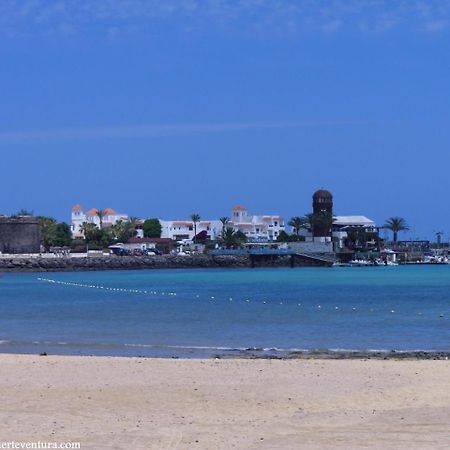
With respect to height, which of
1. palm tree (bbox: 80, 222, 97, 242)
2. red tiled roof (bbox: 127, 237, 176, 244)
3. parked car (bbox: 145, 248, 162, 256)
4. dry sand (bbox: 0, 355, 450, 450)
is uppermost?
palm tree (bbox: 80, 222, 97, 242)

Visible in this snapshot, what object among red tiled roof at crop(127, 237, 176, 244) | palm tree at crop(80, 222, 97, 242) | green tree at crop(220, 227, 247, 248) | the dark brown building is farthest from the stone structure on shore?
the dark brown building

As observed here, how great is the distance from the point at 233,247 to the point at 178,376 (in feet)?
478

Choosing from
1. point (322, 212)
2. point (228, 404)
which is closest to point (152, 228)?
point (322, 212)

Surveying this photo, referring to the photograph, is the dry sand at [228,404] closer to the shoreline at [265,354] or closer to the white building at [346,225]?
the shoreline at [265,354]

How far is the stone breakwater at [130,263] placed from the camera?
423 ft

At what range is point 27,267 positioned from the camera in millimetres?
128500

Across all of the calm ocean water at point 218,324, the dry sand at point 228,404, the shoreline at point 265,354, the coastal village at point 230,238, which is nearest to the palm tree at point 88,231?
the coastal village at point 230,238

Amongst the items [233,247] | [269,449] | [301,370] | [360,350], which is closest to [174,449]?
[269,449]

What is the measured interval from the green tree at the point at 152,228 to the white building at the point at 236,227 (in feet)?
13.7

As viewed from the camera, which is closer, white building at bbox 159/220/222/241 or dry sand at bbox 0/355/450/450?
dry sand at bbox 0/355/450/450

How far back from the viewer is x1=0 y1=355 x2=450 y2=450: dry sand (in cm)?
1343

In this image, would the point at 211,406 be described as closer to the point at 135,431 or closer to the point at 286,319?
the point at 135,431

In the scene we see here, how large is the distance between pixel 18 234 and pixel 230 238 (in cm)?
3682

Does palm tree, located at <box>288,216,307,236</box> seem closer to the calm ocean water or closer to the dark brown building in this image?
the dark brown building
